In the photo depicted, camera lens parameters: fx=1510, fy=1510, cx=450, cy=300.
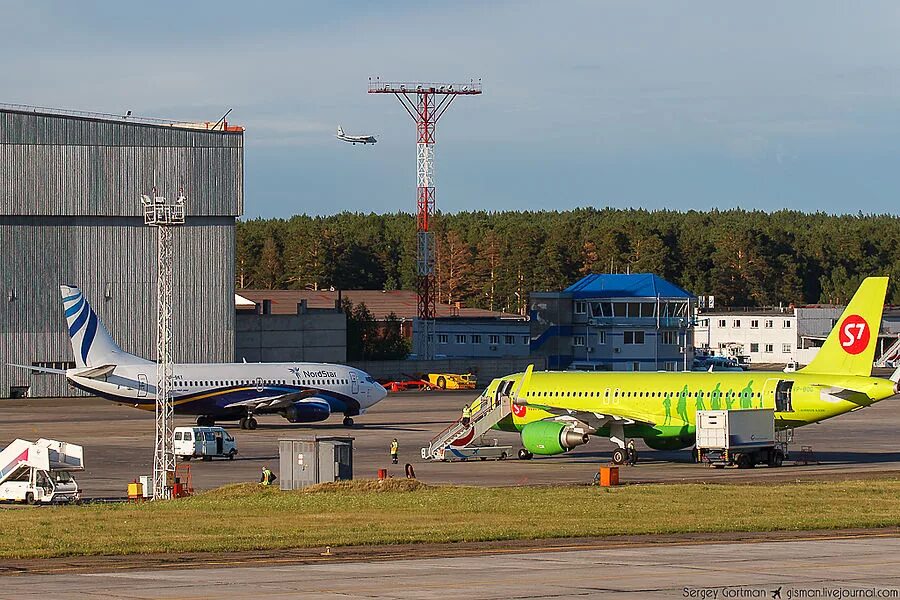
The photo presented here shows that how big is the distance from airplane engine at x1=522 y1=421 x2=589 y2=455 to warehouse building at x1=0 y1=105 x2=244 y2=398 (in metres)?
53.0

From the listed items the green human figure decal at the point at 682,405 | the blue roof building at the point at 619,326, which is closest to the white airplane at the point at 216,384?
the green human figure decal at the point at 682,405

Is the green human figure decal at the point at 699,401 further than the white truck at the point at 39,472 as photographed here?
Yes

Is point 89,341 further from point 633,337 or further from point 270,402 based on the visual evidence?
point 633,337

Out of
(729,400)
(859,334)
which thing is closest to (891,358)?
(859,334)

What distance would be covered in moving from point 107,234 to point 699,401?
59.3 metres

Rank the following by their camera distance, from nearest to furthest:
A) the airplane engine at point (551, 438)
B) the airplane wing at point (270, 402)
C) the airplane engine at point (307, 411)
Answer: the airplane engine at point (551, 438) → the airplane wing at point (270, 402) → the airplane engine at point (307, 411)

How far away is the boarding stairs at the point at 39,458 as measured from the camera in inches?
1766

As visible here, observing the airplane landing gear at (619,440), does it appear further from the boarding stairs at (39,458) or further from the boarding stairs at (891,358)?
the boarding stairs at (891,358)

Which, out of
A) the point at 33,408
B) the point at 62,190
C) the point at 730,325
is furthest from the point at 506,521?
the point at 730,325

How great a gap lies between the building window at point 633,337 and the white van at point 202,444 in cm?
8005

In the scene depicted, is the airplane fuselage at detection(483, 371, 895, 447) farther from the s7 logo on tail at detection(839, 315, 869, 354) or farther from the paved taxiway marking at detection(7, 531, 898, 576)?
the paved taxiway marking at detection(7, 531, 898, 576)

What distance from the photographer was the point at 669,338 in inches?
5482

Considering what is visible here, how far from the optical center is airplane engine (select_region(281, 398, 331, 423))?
80250 millimetres

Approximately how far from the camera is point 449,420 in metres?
A: 88.6
